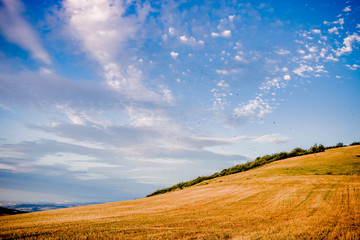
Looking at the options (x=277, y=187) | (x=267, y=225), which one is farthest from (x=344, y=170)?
(x=267, y=225)

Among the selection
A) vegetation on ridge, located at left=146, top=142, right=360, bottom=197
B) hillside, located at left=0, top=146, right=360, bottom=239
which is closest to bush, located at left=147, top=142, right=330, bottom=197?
vegetation on ridge, located at left=146, top=142, right=360, bottom=197

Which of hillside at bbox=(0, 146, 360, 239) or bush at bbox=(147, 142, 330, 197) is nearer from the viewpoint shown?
hillside at bbox=(0, 146, 360, 239)

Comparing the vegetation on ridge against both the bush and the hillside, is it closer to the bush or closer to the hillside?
the bush

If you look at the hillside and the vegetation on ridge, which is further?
the vegetation on ridge

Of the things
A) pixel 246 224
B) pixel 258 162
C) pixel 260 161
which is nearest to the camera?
pixel 246 224

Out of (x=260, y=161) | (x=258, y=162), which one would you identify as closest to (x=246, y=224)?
(x=258, y=162)

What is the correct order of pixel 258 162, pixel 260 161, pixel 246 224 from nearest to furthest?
pixel 246 224
pixel 258 162
pixel 260 161

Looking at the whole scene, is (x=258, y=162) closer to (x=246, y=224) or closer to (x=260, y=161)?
(x=260, y=161)

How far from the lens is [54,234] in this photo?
9.47 m

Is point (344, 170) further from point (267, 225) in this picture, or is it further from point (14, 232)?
point (14, 232)

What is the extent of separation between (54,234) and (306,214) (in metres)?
14.9

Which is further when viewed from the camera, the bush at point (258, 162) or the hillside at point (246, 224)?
the bush at point (258, 162)

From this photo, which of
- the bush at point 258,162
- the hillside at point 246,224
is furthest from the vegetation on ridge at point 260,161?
the hillside at point 246,224

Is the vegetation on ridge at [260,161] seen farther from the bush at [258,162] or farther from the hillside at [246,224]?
the hillside at [246,224]
